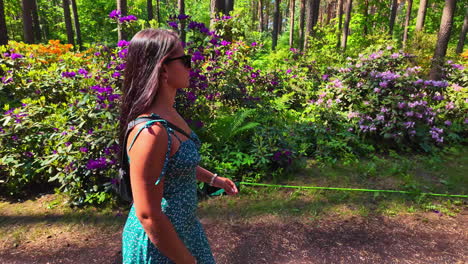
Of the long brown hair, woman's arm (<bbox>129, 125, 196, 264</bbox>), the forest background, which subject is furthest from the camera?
the forest background

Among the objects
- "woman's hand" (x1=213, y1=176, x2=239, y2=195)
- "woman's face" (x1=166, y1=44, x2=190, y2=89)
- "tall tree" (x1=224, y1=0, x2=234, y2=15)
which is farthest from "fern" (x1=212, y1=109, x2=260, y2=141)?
"tall tree" (x1=224, y1=0, x2=234, y2=15)

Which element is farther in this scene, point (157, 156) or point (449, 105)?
point (449, 105)

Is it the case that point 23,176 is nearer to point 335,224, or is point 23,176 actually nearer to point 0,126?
point 0,126

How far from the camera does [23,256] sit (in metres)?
3.10

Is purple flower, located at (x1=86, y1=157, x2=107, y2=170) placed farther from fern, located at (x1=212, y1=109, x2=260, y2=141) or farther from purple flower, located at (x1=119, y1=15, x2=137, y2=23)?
purple flower, located at (x1=119, y1=15, x2=137, y2=23)

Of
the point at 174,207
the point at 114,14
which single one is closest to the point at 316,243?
the point at 174,207

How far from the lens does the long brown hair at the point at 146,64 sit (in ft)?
3.80

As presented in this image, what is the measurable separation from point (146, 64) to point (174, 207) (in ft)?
1.98

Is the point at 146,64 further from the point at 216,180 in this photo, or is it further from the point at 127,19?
the point at 127,19

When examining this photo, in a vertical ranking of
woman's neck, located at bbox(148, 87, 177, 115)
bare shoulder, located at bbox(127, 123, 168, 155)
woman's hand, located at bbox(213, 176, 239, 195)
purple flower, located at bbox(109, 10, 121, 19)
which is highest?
purple flower, located at bbox(109, 10, 121, 19)

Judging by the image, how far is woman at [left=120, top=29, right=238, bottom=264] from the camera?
3.44ft

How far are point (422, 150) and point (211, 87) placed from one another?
4.09m

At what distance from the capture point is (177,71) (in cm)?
122

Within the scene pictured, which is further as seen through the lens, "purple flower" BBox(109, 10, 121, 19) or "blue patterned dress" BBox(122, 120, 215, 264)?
"purple flower" BBox(109, 10, 121, 19)
